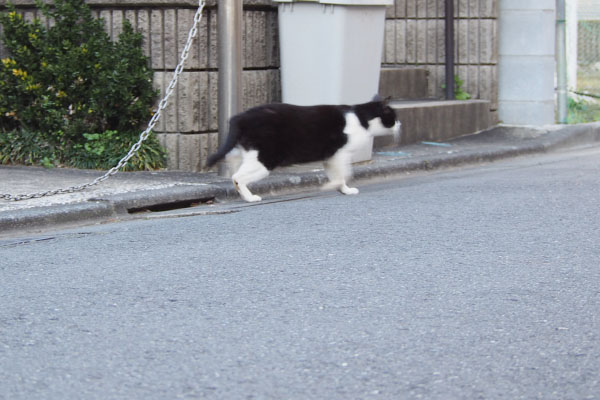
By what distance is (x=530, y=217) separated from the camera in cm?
621

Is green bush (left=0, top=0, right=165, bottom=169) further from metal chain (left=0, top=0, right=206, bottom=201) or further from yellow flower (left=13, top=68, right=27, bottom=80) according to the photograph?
metal chain (left=0, top=0, right=206, bottom=201)

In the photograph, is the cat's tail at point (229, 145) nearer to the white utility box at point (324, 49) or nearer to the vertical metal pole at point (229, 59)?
the vertical metal pole at point (229, 59)

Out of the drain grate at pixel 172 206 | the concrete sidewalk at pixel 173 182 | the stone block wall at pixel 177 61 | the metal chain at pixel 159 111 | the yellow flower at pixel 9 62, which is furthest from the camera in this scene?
the yellow flower at pixel 9 62

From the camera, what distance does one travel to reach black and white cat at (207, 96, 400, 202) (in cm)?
698

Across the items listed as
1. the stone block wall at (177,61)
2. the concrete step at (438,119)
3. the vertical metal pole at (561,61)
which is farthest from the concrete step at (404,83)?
the stone block wall at (177,61)

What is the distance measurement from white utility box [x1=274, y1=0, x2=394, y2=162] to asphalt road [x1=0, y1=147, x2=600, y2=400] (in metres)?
2.00

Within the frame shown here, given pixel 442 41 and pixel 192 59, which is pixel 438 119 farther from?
pixel 192 59

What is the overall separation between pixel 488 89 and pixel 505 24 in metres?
0.75

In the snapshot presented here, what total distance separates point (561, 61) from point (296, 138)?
5481 millimetres

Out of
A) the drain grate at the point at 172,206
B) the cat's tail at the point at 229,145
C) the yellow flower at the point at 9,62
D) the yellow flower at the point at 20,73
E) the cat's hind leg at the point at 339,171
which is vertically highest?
the yellow flower at the point at 9,62

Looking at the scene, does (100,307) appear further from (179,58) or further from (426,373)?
(179,58)

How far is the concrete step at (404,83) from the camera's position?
10883mm

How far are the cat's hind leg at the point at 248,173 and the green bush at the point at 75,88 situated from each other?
127cm

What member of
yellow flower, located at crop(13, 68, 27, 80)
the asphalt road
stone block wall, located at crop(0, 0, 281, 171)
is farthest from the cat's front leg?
yellow flower, located at crop(13, 68, 27, 80)
